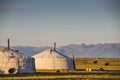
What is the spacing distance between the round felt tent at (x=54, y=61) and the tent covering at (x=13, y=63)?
10.7m

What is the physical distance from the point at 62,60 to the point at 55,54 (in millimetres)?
1470

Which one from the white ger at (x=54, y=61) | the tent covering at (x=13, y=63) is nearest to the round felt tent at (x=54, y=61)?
the white ger at (x=54, y=61)

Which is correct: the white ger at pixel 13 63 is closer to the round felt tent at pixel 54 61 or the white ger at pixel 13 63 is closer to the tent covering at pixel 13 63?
the tent covering at pixel 13 63

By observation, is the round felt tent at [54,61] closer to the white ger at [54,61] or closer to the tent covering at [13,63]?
the white ger at [54,61]

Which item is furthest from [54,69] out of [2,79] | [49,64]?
[2,79]

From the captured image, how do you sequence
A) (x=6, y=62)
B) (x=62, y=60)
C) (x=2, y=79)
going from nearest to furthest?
(x=2, y=79) < (x=6, y=62) < (x=62, y=60)

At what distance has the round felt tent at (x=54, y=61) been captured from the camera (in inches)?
2904

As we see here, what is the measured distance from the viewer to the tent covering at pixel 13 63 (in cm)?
6200

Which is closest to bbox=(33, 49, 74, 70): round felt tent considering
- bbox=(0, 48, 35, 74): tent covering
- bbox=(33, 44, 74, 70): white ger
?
bbox=(33, 44, 74, 70): white ger

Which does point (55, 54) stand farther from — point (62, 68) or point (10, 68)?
point (10, 68)

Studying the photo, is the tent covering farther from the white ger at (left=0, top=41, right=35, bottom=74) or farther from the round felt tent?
the round felt tent

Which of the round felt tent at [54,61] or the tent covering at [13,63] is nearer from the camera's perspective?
the tent covering at [13,63]

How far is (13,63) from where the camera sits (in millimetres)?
62219

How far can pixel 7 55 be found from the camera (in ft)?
205
